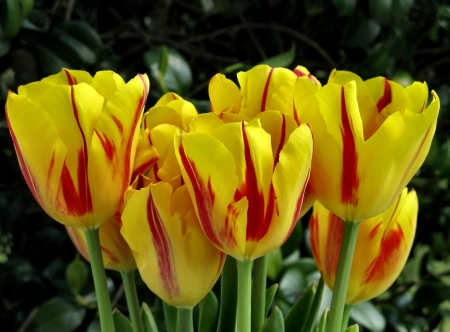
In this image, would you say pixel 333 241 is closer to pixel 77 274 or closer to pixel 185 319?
pixel 185 319

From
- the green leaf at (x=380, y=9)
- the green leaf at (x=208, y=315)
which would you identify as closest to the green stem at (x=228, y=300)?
the green leaf at (x=208, y=315)

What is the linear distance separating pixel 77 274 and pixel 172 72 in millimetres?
216

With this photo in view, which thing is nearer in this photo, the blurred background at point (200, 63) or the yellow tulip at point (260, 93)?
the yellow tulip at point (260, 93)

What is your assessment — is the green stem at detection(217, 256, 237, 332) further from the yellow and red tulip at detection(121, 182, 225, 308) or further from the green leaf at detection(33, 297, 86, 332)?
the green leaf at detection(33, 297, 86, 332)

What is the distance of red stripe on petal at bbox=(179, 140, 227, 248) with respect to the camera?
22 centimetres

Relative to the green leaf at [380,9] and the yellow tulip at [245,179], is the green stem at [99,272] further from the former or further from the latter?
the green leaf at [380,9]

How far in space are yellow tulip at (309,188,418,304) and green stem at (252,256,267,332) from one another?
3 centimetres

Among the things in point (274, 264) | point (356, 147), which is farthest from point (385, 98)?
point (274, 264)

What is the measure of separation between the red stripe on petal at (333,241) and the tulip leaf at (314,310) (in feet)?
0.05

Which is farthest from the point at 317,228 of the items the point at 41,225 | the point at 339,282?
the point at 41,225

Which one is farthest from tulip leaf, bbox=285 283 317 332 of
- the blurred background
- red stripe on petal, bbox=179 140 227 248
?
the blurred background

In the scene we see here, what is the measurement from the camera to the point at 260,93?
0.26 meters

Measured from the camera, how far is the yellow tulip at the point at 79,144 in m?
0.22

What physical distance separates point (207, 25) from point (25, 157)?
522mm
